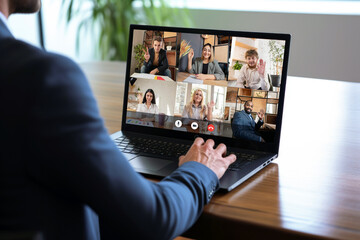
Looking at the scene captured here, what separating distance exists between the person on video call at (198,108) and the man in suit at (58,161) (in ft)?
1.63

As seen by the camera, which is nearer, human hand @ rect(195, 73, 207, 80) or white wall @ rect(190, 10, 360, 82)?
human hand @ rect(195, 73, 207, 80)

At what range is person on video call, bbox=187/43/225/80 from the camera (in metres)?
1.11

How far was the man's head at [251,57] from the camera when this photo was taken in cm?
108

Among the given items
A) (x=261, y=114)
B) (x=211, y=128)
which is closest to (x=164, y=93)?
(x=211, y=128)

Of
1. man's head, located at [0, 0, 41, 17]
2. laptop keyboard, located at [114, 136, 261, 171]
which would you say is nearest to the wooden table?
laptop keyboard, located at [114, 136, 261, 171]

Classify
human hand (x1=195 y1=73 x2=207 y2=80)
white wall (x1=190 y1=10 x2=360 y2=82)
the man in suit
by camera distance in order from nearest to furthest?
the man in suit
human hand (x1=195 y1=73 x2=207 y2=80)
white wall (x1=190 y1=10 x2=360 y2=82)

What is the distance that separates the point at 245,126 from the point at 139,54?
0.34 metres

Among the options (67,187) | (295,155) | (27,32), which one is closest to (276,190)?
(295,155)

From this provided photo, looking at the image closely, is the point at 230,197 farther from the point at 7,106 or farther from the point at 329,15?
the point at 329,15

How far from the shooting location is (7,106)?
58 centimetres

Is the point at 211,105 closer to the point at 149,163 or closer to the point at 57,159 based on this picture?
the point at 149,163

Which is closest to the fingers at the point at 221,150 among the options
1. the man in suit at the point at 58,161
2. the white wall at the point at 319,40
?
the man in suit at the point at 58,161

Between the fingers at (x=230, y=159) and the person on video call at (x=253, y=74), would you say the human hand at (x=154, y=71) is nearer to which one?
the person on video call at (x=253, y=74)

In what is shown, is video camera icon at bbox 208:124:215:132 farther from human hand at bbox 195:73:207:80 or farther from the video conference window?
human hand at bbox 195:73:207:80
